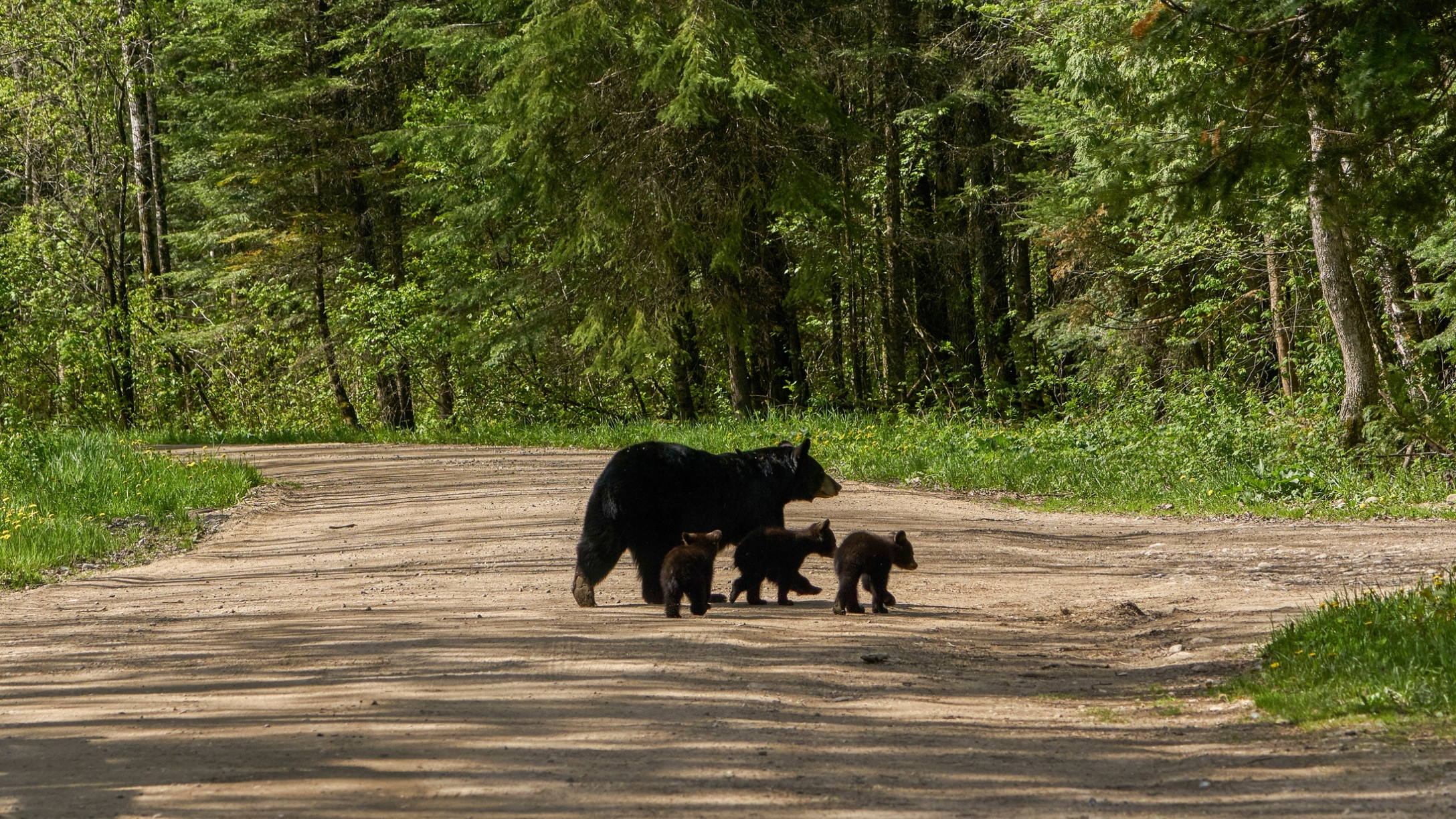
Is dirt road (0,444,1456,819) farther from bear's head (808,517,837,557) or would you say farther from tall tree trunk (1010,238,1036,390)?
tall tree trunk (1010,238,1036,390)

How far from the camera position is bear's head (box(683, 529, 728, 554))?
842 centimetres

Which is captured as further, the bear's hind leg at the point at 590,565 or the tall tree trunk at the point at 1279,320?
the tall tree trunk at the point at 1279,320

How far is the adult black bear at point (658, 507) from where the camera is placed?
842 centimetres

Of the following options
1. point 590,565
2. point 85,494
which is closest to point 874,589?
point 590,565

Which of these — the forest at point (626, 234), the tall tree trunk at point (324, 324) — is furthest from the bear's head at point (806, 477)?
the tall tree trunk at point (324, 324)

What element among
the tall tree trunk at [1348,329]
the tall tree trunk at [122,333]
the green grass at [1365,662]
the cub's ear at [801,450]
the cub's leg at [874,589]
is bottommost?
the green grass at [1365,662]

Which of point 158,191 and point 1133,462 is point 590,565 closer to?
point 1133,462

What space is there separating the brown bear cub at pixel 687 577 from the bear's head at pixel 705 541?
0.19ft

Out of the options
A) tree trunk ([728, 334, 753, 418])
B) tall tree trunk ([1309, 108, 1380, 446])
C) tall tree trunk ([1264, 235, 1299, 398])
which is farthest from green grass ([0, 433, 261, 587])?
tall tree trunk ([1264, 235, 1299, 398])

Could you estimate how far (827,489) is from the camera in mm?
10328

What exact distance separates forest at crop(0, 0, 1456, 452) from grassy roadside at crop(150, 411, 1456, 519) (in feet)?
Answer: 2.21

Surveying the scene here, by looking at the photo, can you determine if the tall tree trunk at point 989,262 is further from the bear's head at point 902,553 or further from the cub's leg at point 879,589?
the cub's leg at point 879,589

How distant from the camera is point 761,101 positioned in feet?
86.1

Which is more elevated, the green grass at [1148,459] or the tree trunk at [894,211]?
the tree trunk at [894,211]
